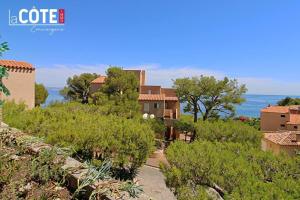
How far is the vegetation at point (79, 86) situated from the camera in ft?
166

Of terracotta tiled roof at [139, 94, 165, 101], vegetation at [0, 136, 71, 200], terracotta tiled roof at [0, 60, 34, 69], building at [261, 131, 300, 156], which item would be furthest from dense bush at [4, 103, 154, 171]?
terracotta tiled roof at [139, 94, 165, 101]

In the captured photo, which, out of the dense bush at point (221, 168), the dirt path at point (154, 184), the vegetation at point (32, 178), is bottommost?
the dirt path at point (154, 184)

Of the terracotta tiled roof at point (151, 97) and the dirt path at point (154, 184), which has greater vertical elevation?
the terracotta tiled roof at point (151, 97)

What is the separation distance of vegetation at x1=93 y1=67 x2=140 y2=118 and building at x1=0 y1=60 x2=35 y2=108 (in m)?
14.5

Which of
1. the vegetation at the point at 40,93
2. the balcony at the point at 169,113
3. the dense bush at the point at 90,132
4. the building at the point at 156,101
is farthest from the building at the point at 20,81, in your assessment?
the balcony at the point at 169,113

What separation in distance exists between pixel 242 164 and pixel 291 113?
137 feet

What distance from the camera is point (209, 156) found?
9641 mm

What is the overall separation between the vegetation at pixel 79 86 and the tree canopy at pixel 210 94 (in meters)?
19.6

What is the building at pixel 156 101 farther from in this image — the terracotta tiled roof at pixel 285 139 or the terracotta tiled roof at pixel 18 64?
the terracotta tiled roof at pixel 18 64

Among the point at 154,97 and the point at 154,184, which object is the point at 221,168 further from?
the point at 154,97

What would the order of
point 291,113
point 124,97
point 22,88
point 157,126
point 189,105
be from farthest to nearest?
point 291,113 → point 189,105 → point 124,97 → point 157,126 → point 22,88

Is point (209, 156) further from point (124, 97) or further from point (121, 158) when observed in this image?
point (124, 97)

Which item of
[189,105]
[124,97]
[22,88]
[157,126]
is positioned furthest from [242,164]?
[189,105]

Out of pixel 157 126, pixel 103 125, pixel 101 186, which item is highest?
pixel 101 186
